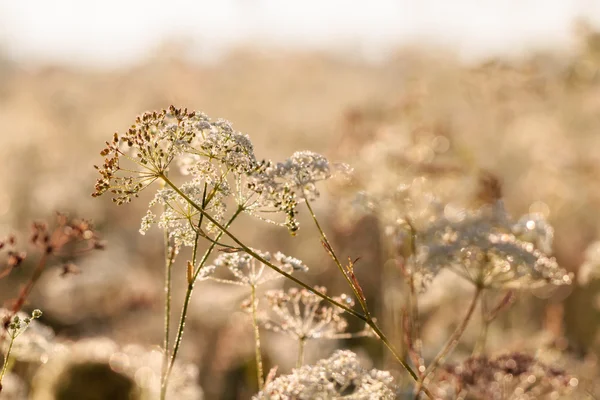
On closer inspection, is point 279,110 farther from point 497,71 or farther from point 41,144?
point 497,71

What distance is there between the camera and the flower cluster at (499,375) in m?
2.33

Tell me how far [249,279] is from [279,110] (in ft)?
91.5

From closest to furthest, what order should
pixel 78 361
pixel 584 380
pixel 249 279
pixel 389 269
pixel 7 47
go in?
pixel 249 279 < pixel 584 380 < pixel 78 361 < pixel 389 269 < pixel 7 47

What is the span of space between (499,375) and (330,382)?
3.21 feet

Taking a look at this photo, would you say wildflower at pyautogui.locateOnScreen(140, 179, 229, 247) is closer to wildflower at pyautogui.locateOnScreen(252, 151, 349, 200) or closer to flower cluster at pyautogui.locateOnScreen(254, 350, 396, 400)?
wildflower at pyautogui.locateOnScreen(252, 151, 349, 200)

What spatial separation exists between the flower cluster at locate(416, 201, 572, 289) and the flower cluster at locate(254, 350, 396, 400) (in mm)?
611

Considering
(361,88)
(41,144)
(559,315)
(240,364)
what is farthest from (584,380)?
(361,88)

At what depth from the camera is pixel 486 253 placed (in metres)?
2.42

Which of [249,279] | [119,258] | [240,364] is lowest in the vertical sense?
[249,279]

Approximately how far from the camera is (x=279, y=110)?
29.7 m

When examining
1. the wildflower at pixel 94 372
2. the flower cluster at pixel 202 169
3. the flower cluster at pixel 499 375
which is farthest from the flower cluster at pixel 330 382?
the wildflower at pixel 94 372

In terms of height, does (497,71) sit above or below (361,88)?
below

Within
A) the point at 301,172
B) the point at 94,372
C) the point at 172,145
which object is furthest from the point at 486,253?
the point at 94,372

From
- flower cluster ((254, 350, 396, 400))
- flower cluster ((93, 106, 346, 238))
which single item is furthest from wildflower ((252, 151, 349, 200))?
flower cluster ((254, 350, 396, 400))
